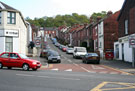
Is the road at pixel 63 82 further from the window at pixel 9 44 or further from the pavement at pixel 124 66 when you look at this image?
the window at pixel 9 44

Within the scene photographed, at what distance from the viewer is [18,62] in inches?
723

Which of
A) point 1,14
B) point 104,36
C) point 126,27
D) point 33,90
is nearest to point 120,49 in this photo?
point 126,27

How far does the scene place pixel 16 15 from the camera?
Result: 3322 centimetres

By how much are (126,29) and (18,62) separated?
18474 mm

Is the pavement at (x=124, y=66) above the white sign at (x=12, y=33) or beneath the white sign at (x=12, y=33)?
beneath

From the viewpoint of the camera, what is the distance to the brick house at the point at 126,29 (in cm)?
2820

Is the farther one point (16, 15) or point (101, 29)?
point (101, 29)

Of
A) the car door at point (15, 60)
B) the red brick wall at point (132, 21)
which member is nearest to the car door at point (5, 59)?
the car door at point (15, 60)

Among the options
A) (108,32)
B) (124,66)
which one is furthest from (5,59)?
(108,32)

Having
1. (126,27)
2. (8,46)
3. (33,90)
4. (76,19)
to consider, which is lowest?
(33,90)

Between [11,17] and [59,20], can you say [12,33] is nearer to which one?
[11,17]

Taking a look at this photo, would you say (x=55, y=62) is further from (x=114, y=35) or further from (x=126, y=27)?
(x=114, y=35)

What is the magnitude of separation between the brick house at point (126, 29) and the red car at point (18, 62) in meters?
14.8

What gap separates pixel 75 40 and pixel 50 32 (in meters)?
92.9
